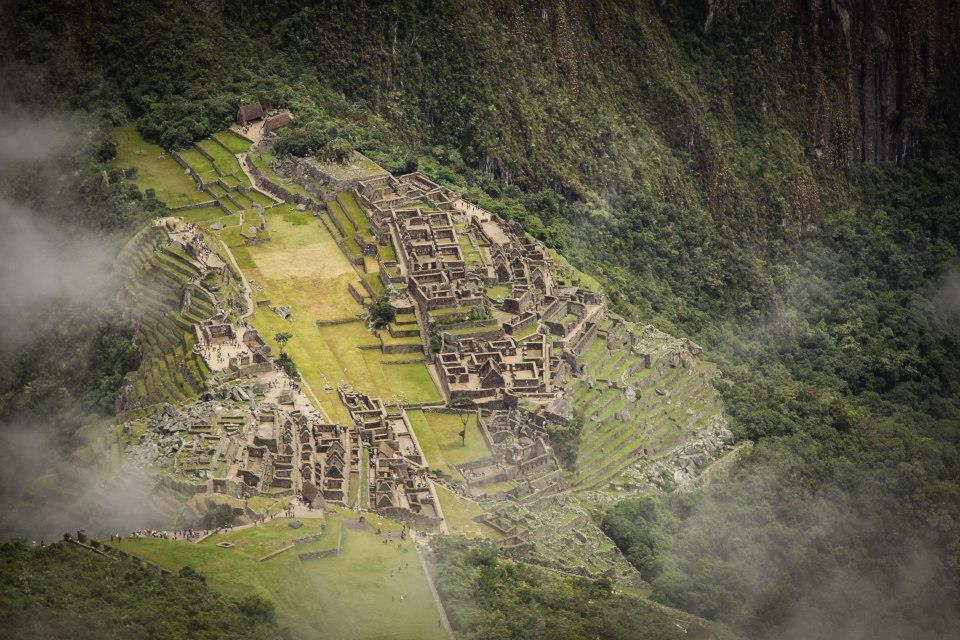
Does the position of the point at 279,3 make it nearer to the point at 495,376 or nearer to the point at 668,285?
the point at 668,285

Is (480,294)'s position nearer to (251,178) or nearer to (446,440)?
(446,440)

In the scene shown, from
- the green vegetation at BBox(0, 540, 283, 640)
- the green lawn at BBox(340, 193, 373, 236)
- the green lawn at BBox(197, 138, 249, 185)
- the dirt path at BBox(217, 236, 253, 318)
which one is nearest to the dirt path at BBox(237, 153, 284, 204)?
the green lawn at BBox(197, 138, 249, 185)

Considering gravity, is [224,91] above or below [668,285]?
above

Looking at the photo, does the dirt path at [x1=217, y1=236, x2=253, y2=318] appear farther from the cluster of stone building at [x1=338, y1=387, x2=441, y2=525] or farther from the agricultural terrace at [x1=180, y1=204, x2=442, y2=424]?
the cluster of stone building at [x1=338, y1=387, x2=441, y2=525]

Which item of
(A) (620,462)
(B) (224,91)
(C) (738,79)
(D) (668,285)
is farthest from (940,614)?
(C) (738,79)

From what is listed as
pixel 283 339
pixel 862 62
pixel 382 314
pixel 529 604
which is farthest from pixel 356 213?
pixel 862 62

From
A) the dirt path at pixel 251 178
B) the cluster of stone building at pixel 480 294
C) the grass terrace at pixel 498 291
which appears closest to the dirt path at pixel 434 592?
the cluster of stone building at pixel 480 294
